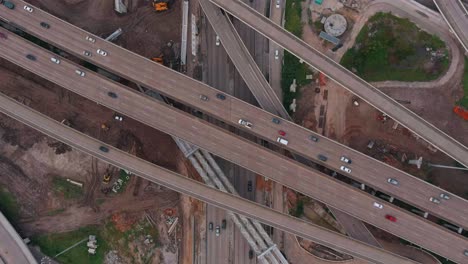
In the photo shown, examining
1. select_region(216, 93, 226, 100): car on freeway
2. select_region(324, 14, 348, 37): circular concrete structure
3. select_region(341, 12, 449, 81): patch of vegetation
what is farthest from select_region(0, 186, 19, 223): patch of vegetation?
select_region(341, 12, 449, 81): patch of vegetation

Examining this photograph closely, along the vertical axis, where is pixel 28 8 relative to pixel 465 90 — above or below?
above

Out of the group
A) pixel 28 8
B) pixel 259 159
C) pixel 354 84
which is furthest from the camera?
pixel 28 8

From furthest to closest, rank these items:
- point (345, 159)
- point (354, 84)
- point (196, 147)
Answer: point (196, 147) < point (354, 84) < point (345, 159)

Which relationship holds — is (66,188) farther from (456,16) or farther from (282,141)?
(456,16)

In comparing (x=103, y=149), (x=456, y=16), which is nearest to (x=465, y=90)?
(x=456, y=16)

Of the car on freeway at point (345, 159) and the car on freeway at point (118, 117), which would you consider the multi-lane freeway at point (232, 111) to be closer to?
the car on freeway at point (345, 159)

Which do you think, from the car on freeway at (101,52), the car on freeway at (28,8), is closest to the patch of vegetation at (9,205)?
the car on freeway at (101,52)

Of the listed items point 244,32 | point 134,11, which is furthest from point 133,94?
point 244,32

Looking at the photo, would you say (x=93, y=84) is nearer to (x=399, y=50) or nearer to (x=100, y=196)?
(x=100, y=196)
